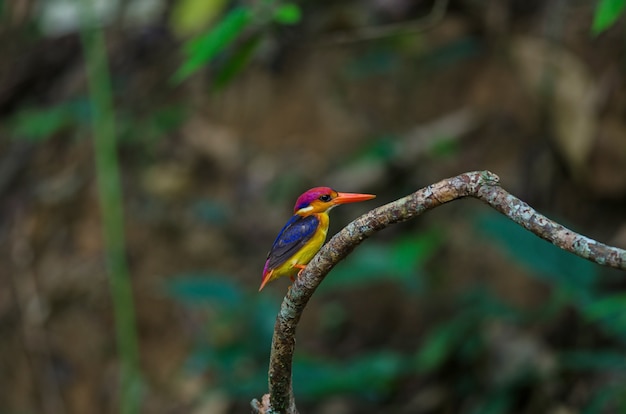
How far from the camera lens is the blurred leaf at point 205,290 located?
364cm

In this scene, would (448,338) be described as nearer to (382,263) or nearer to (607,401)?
(382,263)

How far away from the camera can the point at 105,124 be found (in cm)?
335

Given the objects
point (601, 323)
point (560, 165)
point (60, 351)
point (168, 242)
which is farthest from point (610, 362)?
point (60, 351)

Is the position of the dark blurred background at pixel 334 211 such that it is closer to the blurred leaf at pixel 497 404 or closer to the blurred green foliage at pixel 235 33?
the blurred leaf at pixel 497 404

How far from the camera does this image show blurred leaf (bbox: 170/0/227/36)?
4715 millimetres

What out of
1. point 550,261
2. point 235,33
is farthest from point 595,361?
point 235,33

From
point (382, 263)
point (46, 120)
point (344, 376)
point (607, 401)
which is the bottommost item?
point (607, 401)

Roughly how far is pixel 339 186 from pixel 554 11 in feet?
4.97

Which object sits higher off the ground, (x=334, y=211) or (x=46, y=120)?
(x=46, y=120)

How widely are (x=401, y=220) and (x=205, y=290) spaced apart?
2585mm

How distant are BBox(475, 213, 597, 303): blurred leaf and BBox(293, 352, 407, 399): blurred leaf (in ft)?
2.35

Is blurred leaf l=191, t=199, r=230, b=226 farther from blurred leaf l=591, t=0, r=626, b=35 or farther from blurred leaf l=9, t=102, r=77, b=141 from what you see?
blurred leaf l=591, t=0, r=626, b=35

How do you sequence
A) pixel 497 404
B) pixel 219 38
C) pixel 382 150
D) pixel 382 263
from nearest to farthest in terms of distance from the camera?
1. pixel 219 38
2. pixel 497 404
3. pixel 382 263
4. pixel 382 150

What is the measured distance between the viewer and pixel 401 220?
1191 millimetres
